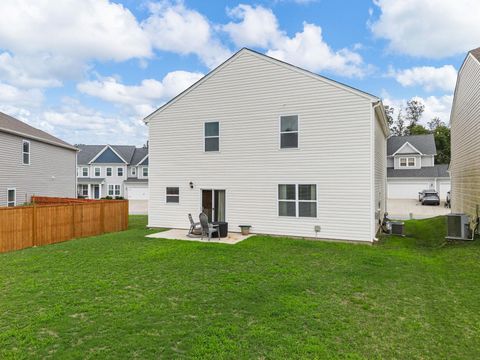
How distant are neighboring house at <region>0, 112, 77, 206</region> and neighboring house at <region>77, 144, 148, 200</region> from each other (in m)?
17.9

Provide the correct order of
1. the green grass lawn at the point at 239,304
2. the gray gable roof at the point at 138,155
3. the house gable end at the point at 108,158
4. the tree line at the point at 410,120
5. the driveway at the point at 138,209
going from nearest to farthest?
the green grass lawn at the point at 239,304, the driveway at the point at 138,209, the house gable end at the point at 108,158, the gray gable roof at the point at 138,155, the tree line at the point at 410,120

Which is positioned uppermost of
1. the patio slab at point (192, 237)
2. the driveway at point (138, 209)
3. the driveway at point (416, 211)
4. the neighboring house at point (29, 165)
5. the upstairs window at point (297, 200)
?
the neighboring house at point (29, 165)

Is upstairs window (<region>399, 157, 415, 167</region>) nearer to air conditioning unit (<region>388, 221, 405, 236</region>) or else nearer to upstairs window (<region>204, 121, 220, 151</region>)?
air conditioning unit (<region>388, 221, 405, 236</region>)

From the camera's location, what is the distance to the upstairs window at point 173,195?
572 inches

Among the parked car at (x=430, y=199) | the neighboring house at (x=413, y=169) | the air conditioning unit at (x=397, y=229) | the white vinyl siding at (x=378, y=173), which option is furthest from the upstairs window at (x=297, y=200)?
the neighboring house at (x=413, y=169)

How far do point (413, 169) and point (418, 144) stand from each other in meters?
4.50

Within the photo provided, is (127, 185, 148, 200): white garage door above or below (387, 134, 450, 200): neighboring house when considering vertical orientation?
below

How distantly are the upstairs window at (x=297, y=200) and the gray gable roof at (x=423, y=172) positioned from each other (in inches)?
1212

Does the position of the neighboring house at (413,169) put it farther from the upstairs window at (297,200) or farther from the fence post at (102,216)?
the fence post at (102,216)

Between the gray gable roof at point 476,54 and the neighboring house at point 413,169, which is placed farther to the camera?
the neighboring house at point 413,169

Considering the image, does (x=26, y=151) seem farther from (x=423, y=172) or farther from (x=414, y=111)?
(x=414, y=111)

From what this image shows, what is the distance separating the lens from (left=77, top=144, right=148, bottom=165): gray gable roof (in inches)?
1747

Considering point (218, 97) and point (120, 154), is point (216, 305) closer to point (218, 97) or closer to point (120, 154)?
point (218, 97)

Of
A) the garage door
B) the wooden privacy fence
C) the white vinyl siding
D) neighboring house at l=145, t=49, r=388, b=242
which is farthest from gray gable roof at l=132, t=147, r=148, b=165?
the white vinyl siding
